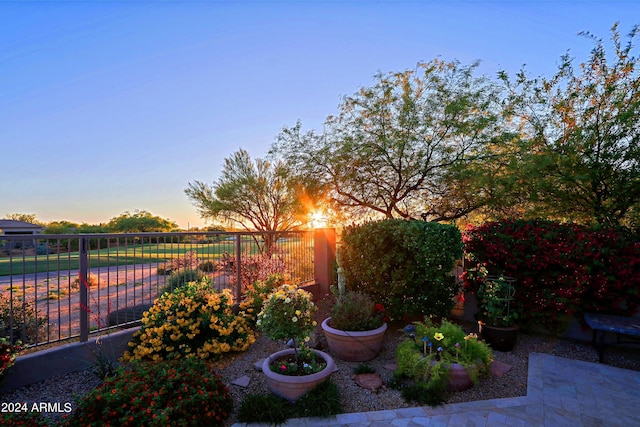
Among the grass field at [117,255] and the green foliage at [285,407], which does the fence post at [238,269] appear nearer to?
the grass field at [117,255]

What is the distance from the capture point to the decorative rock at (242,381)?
329cm

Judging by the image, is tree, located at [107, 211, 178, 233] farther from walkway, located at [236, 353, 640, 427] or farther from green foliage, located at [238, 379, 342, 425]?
walkway, located at [236, 353, 640, 427]

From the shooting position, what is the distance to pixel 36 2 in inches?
171

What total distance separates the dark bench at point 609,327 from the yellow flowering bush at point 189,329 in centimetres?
449

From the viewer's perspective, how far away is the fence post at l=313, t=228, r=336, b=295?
6.67 metres

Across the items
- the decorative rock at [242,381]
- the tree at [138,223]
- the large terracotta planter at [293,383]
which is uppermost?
the tree at [138,223]

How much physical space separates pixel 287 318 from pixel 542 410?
2.52 meters

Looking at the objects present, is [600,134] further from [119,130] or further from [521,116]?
[119,130]

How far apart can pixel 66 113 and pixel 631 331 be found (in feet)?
34.8

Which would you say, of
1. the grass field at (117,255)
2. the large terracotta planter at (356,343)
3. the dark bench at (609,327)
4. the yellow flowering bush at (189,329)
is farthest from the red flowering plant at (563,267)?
the grass field at (117,255)

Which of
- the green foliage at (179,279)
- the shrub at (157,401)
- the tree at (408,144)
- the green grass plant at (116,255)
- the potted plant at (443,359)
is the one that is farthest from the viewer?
the tree at (408,144)

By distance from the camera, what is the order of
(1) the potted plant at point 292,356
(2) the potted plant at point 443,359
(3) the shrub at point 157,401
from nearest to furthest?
(3) the shrub at point 157,401 < (1) the potted plant at point 292,356 < (2) the potted plant at point 443,359

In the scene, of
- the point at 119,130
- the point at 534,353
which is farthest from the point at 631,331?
the point at 119,130

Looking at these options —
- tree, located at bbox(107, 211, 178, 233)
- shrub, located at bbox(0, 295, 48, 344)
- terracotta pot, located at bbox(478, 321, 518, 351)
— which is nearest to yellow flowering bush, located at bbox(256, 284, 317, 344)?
terracotta pot, located at bbox(478, 321, 518, 351)
